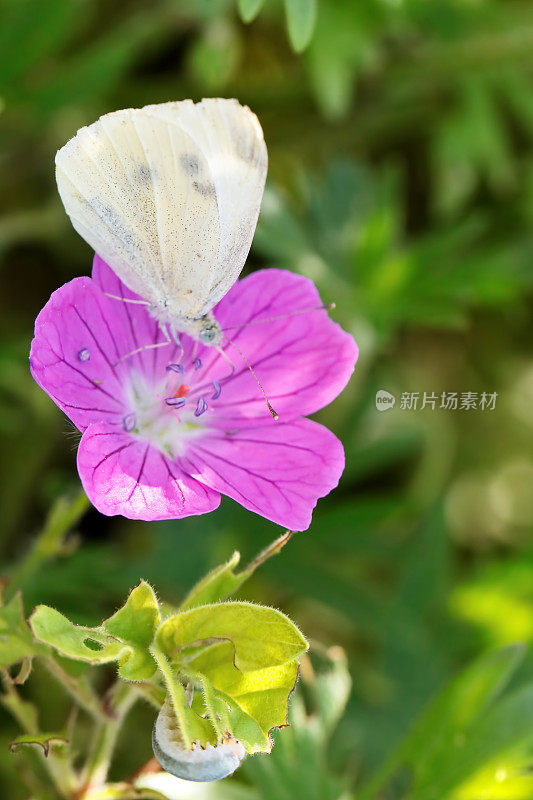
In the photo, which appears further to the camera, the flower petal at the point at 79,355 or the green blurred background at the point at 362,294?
the green blurred background at the point at 362,294

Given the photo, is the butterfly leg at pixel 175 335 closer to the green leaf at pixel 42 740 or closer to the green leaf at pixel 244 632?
the green leaf at pixel 244 632

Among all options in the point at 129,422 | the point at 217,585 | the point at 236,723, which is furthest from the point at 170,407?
the point at 236,723

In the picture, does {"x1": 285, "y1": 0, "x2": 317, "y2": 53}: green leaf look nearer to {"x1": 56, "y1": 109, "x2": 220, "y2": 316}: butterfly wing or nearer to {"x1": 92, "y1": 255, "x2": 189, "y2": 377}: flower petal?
{"x1": 56, "y1": 109, "x2": 220, "y2": 316}: butterfly wing

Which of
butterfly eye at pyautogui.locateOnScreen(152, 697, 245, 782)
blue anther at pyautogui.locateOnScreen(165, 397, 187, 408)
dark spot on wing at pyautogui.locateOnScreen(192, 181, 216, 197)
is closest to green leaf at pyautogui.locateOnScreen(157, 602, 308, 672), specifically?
butterfly eye at pyautogui.locateOnScreen(152, 697, 245, 782)

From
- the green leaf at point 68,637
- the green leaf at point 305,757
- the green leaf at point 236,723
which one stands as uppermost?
the green leaf at point 68,637

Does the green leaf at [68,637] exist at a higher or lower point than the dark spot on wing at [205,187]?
lower

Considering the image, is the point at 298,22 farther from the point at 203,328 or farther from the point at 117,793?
the point at 117,793

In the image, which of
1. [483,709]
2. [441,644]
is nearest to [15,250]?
[441,644]

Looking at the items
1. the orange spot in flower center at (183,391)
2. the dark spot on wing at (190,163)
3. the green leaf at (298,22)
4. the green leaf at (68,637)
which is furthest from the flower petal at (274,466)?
the green leaf at (298,22)
